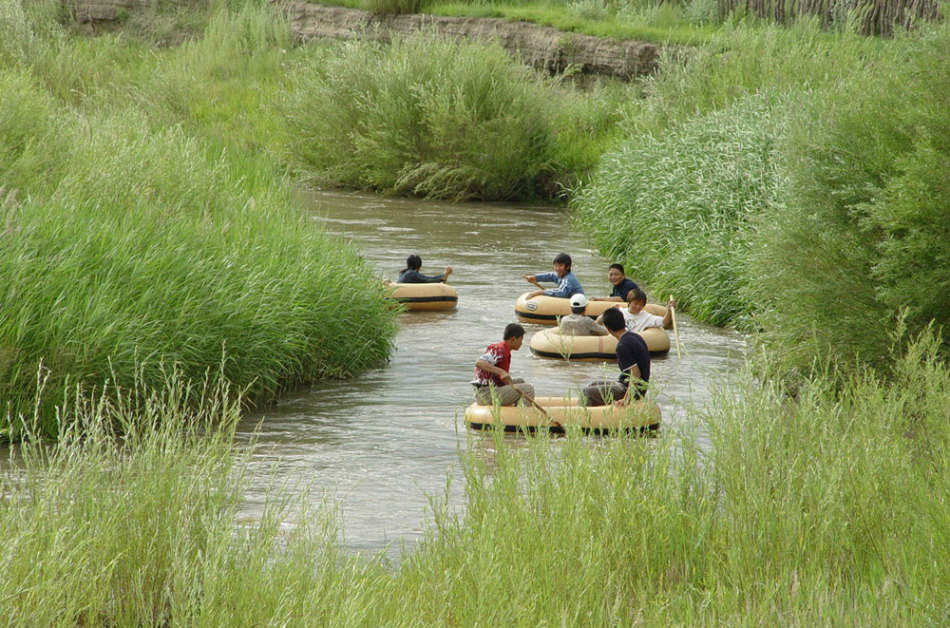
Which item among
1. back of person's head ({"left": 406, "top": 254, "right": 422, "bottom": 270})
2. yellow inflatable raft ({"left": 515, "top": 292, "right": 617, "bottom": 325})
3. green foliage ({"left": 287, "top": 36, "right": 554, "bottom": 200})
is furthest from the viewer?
green foliage ({"left": 287, "top": 36, "right": 554, "bottom": 200})

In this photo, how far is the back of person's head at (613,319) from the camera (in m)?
9.84

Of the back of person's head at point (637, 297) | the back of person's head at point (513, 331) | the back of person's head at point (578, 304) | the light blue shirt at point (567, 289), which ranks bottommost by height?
the light blue shirt at point (567, 289)

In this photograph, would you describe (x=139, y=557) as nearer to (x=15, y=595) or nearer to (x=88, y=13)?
(x=15, y=595)

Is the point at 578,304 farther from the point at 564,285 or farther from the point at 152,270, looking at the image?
the point at 152,270

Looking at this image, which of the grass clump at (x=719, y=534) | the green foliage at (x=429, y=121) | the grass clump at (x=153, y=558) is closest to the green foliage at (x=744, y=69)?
the green foliage at (x=429, y=121)

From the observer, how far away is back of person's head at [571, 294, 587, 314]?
13.1 meters

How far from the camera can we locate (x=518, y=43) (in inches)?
1095

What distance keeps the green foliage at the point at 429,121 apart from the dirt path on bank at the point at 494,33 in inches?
43.5

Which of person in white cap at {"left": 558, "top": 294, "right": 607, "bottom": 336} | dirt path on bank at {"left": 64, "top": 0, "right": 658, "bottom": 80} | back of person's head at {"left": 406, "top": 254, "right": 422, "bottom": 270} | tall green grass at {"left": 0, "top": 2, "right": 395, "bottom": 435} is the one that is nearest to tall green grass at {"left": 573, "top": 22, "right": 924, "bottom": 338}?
person in white cap at {"left": 558, "top": 294, "right": 607, "bottom": 336}

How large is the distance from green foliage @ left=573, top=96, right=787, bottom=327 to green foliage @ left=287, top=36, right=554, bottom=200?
508cm

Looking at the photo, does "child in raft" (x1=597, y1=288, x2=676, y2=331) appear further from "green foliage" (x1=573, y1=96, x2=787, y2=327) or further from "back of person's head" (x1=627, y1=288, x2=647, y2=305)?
"green foliage" (x1=573, y1=96, x2=787, y2=327)

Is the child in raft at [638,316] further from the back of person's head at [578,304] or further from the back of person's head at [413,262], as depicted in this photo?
the back of person's head at [413,262]

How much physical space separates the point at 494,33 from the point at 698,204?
12507 millimetres

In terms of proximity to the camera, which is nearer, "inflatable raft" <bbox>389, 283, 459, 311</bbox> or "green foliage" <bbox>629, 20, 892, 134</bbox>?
"inflatable raft" <bbox>389, 283, 459, 311</bbox>
